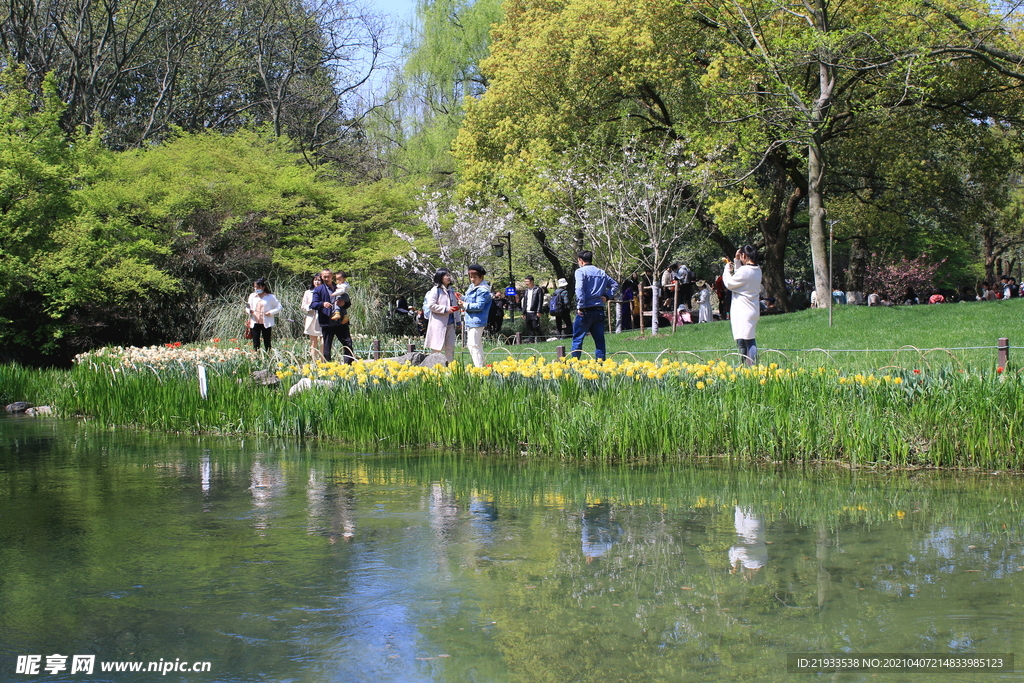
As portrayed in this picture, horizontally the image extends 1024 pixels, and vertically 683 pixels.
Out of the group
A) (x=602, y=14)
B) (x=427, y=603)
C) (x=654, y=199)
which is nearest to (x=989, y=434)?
(x=427, y=603)

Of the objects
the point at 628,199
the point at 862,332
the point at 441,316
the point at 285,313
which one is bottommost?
the point at 862,332

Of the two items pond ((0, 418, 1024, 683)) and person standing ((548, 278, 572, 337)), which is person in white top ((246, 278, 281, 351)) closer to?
pond ((0, 418, 1024, 683))

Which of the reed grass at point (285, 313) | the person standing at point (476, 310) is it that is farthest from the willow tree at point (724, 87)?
the person standing at point (476, 310)

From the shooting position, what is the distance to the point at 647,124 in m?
30.1

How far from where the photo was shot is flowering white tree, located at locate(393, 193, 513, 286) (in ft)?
91.1

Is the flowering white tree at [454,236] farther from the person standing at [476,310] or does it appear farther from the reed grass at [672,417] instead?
the reed grass at [672,417]

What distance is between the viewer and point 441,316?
42.7ft

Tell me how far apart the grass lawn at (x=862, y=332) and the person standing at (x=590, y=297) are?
Answer: 407 centimetres

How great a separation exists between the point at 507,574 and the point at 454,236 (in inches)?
976

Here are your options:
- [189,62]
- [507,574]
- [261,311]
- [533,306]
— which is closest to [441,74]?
[189,62]

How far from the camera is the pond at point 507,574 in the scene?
376cm

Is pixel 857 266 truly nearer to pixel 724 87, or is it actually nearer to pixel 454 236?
pixel 724 87

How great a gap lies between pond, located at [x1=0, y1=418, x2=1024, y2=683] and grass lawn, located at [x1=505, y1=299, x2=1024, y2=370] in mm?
9919

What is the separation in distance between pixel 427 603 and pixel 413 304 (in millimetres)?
25487
